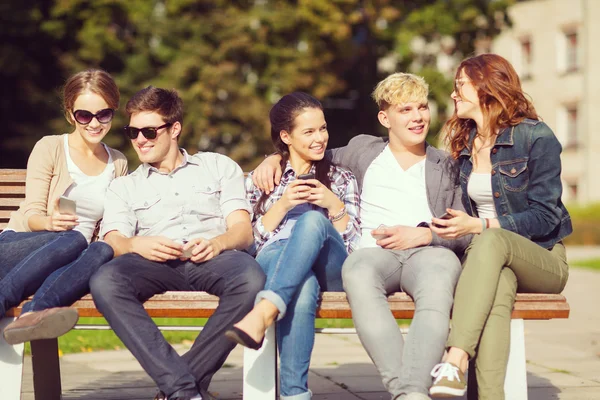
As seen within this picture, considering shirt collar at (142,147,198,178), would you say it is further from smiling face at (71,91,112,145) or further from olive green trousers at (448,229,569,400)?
olive green trousers at (448,229,569,400)

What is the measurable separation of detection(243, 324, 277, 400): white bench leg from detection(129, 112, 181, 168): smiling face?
1197 mm

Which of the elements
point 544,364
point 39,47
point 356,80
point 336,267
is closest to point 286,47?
point 356,80

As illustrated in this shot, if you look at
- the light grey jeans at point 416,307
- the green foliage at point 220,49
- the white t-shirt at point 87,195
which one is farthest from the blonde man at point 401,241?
the green foliage at point 220,49

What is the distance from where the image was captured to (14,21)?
27.5 metres

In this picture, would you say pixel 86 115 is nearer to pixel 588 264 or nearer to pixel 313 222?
pixel 313 222

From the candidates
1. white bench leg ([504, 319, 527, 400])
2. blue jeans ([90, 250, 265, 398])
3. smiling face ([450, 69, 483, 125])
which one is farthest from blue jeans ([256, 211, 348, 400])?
smiling face ([450, 69, 483, 125])

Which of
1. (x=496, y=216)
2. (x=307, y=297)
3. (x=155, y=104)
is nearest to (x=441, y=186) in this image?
(x=496, y=216)

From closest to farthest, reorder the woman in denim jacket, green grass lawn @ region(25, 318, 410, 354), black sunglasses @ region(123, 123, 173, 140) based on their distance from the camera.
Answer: the woman in denim jacket
black sunglasses @ region(123, 123, 173, 140)
green grass lawn @ region(25, 318, 410, 354)

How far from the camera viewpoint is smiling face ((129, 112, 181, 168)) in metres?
5.27

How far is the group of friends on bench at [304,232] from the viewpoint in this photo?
4586mm

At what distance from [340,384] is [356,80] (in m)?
25.9

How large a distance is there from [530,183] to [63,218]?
2.40 metres

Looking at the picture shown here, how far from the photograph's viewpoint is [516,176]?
508 cm

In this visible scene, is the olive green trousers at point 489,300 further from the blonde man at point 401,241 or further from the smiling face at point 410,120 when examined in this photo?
the smiling face at point 410,120
